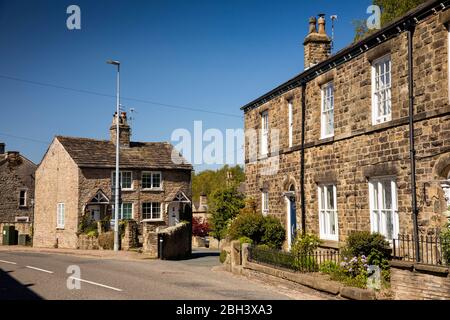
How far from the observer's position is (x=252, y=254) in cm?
1839

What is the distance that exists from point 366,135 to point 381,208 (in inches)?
90.3

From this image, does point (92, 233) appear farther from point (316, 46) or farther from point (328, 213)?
point (328, 213)

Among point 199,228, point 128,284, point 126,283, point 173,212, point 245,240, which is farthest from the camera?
point 199,228

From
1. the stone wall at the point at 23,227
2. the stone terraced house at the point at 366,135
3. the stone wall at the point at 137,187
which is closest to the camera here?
the stone terraced house at the point at 366,135

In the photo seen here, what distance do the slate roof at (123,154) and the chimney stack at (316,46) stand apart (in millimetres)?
18675

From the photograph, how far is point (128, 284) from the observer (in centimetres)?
1516

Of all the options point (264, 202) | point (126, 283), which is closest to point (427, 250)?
point (126, 283)

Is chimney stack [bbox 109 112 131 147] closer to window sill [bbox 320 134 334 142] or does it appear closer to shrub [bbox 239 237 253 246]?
shrub [bbox 239 237 253 246]

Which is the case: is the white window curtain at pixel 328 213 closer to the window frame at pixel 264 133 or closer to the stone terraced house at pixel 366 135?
the stone terraced house at pixel 366 135

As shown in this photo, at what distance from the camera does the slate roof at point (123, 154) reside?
36.4 metres

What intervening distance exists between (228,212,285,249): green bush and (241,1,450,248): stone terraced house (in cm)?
54

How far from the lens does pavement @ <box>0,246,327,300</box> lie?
13148mm

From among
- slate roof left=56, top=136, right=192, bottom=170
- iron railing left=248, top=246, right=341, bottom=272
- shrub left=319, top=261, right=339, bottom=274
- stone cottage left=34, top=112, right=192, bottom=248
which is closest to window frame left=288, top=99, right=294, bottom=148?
iron railing left=248, top=246, right=341, bottom=272

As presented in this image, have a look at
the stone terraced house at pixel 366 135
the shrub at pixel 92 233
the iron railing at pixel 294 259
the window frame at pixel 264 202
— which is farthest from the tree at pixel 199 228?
the iron railing at pixel 294 259
